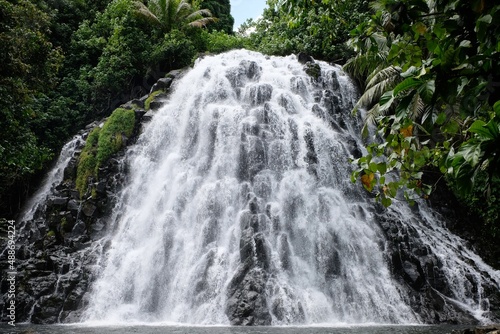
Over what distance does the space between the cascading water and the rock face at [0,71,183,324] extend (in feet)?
1.59

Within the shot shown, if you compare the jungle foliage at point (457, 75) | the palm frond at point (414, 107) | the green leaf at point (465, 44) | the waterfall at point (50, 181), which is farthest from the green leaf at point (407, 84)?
the waterfall at point (50, 181)

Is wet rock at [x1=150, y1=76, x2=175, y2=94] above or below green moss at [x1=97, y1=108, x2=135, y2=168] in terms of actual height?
above

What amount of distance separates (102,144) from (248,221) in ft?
22.1

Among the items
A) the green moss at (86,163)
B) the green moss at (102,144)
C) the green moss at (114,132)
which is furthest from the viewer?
the green moss at (114,132)

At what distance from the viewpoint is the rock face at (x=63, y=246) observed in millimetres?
10742

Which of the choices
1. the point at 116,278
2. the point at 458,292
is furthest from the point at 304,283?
the point at 116,278

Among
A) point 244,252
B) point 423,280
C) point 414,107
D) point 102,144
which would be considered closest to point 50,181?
point 102,144

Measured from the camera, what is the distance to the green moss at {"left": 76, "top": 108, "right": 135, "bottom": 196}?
1433 centimetres

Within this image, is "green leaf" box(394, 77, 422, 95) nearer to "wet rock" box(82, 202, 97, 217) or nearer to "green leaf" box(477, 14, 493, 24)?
"green leaf" box(477, 14, 493, 24)

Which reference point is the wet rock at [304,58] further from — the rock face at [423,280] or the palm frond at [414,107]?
the palm frond at [414,107]

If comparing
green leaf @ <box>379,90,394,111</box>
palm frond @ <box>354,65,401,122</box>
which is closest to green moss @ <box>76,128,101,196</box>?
palm frond @ <box>354,65,401,122</box>

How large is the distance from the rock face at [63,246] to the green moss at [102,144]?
0.74 feet

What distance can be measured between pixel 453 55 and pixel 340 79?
53.0 ft

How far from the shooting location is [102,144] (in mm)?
14969
